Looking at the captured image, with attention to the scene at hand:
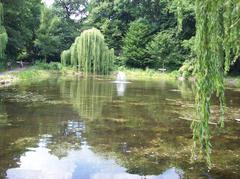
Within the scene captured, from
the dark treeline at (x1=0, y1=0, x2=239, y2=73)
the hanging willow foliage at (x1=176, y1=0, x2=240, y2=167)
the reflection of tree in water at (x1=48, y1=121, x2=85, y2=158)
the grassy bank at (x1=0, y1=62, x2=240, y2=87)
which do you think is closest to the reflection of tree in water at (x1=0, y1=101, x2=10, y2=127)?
the reflection of tree in water at (x1=48, y1=121, x2=85, y2=158)

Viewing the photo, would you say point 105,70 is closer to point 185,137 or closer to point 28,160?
point 185,137

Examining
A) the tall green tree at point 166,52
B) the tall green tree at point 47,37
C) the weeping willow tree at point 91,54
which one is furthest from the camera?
the tall green tree at point 166,52

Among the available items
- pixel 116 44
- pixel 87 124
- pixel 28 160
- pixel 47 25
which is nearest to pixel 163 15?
pixel 116 44

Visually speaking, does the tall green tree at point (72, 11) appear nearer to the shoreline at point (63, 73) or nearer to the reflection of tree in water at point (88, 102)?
the shoreline at point (63, 73)

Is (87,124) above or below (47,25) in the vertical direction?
below

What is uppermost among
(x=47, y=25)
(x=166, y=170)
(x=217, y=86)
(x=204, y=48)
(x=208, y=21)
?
(x=47, y=25)

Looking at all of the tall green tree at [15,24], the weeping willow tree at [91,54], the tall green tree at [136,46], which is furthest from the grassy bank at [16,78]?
the tall green tree at [136,46]

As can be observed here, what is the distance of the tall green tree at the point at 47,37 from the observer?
4575 centimetres

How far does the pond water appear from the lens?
7.61 metres

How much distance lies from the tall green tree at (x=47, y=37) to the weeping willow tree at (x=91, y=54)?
31.3 ft

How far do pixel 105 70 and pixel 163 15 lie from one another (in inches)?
752

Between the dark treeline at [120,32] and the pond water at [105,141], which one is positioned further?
the dark treeline at [120,32]

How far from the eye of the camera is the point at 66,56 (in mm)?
40031

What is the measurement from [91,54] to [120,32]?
1860 centimetres
